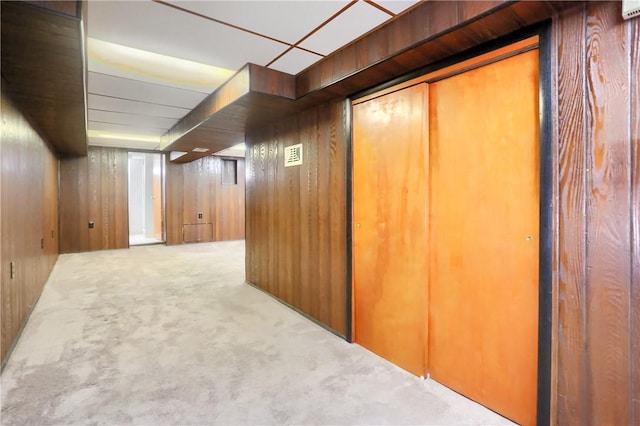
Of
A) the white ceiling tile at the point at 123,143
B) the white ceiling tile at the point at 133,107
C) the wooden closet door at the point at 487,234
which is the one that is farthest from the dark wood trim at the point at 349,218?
the white ceiling tile at the point at 123,143

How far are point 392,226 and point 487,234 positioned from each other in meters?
0.69

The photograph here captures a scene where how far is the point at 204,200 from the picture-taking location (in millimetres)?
8789

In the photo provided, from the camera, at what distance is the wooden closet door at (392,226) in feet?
7.41

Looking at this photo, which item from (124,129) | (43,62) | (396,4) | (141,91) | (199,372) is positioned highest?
(124,129)

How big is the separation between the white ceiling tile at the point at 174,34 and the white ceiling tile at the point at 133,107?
1733 mm

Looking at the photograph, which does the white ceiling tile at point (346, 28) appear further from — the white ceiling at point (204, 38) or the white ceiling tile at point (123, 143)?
the white ceiling tile at point (123, 143)

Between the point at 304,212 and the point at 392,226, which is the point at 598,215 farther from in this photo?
the point at 304,212

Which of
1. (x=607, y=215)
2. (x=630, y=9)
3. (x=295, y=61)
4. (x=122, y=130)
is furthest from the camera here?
(x=122, y=130)

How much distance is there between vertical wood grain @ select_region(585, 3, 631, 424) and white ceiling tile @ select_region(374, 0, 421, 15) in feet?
2.70

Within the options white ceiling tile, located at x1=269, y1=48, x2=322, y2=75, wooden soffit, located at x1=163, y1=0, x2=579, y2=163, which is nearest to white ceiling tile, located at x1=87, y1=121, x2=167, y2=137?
wooden soffit, located at x1=163, y1=0, x2=579, y2=163

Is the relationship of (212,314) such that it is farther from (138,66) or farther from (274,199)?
(138,66)

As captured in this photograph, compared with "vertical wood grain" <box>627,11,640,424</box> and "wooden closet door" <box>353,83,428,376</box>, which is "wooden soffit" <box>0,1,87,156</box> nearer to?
"wooden closet door" <box>353,83,428,376</box>

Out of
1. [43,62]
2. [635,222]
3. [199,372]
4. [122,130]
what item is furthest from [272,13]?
[122,130]

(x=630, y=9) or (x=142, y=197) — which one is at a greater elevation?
(x=630, y=9)
